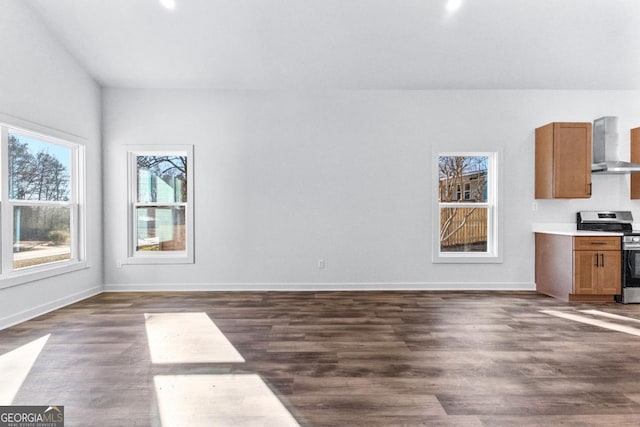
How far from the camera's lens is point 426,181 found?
5270 millimetres

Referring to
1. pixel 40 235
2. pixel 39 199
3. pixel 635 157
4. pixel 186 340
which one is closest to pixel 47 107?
pixel 39 199

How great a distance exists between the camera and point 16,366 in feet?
8.68

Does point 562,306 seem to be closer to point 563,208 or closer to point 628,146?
point 563,208

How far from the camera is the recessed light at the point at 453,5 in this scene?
396 centimetres

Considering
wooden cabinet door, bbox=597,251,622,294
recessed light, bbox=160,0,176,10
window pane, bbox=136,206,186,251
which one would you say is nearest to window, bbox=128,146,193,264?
window pane, bbox=136,206,186,251

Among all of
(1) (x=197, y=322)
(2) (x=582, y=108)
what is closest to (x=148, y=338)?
(1) (x=197, y=322)

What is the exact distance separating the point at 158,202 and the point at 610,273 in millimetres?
6185

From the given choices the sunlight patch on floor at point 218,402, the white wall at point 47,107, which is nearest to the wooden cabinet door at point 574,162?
the sunlight patch on floor at point 218,402

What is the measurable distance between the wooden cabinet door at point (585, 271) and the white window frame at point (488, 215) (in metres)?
0.94

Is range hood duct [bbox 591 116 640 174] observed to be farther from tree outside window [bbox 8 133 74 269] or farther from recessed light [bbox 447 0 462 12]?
tree outside window [bbox 8 133 74 269]

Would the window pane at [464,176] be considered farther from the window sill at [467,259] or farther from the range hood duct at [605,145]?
the range hood duct at [605,145]

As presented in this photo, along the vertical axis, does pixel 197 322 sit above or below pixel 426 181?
below

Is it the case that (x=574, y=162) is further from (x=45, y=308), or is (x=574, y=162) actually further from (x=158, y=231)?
(x=45, y=308)

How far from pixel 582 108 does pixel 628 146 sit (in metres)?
0.86
